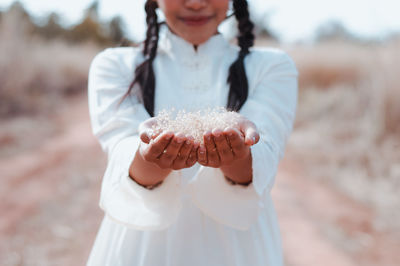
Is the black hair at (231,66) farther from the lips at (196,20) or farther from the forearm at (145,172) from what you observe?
the forearm at (145,172)

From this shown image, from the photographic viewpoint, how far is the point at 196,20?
1362 mm

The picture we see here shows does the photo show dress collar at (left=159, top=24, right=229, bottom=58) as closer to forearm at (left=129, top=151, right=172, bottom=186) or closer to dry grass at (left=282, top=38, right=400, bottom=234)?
forearm at (left=129, top=151, right=172, bottom=186)

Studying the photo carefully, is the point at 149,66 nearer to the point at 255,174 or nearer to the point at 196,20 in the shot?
the point at 196,20

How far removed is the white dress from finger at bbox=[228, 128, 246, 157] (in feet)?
0.44

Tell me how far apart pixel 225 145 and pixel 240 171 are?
0.66ft

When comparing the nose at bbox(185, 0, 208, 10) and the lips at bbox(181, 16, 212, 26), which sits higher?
the nose at bbox(185, 0, 208, 10)

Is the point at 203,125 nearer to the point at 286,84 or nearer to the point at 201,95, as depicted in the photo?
the point at 201,95

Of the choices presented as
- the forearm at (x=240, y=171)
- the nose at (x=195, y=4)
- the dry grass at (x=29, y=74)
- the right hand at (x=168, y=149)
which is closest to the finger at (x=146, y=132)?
the right hand at (x=168, y=149)

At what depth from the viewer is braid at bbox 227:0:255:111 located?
130cm

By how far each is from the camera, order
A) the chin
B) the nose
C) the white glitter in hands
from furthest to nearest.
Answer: the chin, the nose, the white glitter in hands

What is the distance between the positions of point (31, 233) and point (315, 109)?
613 cm

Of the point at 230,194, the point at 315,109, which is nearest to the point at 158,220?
the point at 230,194

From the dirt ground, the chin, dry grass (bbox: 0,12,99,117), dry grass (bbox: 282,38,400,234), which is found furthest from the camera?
dry grass (bbox: 0,12,99,117)

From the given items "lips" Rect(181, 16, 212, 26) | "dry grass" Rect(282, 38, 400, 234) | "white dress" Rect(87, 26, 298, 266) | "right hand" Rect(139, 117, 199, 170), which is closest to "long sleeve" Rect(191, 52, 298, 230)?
"white dress" Rect(87, 26, 298, 266)
